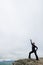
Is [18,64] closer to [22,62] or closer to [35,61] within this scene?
[22,62]

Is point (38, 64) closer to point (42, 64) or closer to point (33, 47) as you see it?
point (42, 64)

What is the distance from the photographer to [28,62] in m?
33.9

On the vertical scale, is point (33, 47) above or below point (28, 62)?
above

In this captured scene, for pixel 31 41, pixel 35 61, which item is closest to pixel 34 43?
pixel 31 41

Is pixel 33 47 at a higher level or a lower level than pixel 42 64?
higher

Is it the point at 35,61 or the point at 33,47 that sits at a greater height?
the point at 33,47

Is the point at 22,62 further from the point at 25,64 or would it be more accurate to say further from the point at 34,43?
the point at 34,43

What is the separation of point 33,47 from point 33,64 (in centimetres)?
351

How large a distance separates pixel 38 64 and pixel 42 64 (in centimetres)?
81

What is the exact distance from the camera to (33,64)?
1297 inches

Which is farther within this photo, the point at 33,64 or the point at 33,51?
the point at 33,51

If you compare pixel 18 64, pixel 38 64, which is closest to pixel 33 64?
pixel 38 64

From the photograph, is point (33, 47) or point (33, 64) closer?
point (33, 64)

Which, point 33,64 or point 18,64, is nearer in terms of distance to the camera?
point 33,64
